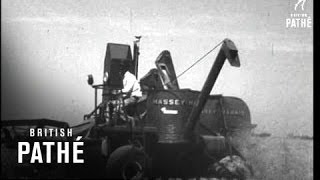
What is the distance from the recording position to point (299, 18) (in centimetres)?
1265

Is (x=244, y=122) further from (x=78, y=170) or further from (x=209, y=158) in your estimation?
(x=78, y=170)

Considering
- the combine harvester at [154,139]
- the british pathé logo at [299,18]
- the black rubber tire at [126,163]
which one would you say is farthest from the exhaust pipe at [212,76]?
the british pathé logo at [299,18]

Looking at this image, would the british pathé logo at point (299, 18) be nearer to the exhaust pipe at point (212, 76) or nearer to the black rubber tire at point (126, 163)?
the exhaust pipe at point (212, 76)

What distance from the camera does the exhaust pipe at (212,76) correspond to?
11.0 meters

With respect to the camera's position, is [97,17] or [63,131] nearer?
[63,131]

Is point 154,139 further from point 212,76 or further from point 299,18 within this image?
point 299,18

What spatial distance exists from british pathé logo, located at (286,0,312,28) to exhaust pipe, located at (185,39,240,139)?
2.44 metres

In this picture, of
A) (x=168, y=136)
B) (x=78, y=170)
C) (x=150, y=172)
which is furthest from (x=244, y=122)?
(x=78, y=170)

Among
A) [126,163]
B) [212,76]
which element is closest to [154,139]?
[126,163]

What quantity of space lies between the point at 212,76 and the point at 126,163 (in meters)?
2.61

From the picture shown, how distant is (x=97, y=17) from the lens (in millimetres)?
12648

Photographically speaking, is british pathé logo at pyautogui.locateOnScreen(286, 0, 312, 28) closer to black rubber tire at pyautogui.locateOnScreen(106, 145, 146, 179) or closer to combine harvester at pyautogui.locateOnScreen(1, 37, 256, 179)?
combine harvester at pyautogui.locateOnScreen(1, 37, 256, 179)

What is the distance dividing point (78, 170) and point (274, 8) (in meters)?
6.28

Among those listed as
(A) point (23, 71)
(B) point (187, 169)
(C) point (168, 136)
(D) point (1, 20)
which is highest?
(D) point (1, 20)
